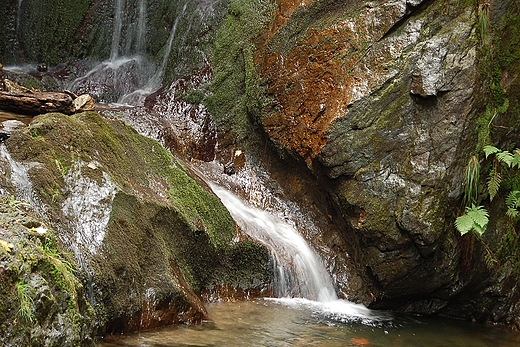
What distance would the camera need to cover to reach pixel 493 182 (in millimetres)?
6258

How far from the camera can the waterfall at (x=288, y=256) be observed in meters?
6.11

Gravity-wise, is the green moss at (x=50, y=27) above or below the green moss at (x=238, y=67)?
above

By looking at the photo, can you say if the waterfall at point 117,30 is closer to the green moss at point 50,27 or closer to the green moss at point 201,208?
the green moss at point 50,27

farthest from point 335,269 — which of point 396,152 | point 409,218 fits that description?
point 396,152

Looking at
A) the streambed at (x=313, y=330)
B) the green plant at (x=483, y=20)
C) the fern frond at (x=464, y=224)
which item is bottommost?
the streambed at (x=313, y=330)

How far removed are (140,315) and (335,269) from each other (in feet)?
10.5

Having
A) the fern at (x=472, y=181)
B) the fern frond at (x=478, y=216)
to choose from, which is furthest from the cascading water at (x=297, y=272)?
the fern at (x=472, y=181)

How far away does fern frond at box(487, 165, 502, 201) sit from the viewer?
20.4ft

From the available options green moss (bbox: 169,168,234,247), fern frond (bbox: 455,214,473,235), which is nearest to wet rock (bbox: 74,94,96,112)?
green moss (bbox: 169,168,234,247)

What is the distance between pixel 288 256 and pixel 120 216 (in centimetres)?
257

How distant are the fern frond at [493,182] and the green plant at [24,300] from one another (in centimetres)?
535

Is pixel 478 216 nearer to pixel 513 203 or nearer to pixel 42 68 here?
pixel 513 203

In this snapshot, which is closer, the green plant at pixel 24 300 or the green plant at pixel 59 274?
the green plant at pixel 24 300

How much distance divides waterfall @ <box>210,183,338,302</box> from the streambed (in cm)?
20
